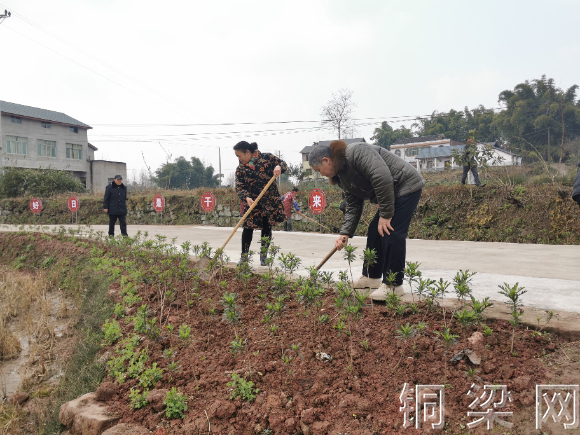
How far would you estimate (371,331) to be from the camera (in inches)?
114

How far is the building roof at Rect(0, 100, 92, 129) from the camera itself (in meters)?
36.3

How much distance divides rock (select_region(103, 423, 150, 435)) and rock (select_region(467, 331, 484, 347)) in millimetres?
1972

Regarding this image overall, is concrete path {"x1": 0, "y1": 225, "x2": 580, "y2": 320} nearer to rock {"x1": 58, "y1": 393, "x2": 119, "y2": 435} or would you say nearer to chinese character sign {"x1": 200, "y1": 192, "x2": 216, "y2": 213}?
rock {"x1": 58, "y1": 393, "x2": 119, "y2": 435}

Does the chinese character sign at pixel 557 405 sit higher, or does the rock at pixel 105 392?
the chinese character sign at pixel 557 405

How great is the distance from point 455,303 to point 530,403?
3.80 ft

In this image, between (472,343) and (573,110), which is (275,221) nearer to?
(472,343)

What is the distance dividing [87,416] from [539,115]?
41.2 metres

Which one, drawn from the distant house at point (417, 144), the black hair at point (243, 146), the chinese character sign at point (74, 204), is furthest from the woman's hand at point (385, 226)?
the distant house at point (417, 144)

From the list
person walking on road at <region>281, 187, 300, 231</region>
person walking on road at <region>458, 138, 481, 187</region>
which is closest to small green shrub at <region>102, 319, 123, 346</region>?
person walking on road at <region>281, 187, 300, 231</region>

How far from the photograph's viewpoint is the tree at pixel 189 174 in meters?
42.4

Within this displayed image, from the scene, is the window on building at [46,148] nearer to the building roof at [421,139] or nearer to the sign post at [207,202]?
the sign post at [207,202]

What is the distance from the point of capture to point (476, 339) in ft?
8.39

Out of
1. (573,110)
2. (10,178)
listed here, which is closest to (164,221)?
(10,178)

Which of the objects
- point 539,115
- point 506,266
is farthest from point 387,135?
point 506,266
